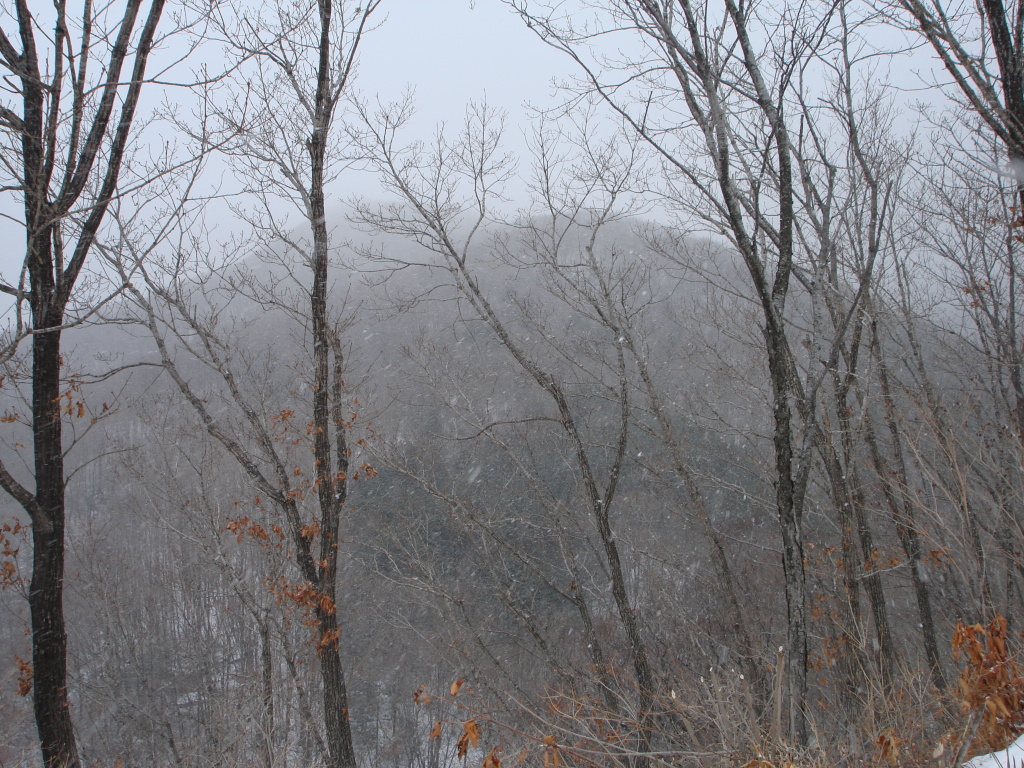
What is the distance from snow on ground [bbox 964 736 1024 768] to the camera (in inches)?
87.4

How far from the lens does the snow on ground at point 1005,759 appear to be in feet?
7.29

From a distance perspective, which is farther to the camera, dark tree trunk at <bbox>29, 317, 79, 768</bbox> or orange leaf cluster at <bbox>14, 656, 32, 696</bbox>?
orange leaf cluster at <bbox>14, 656, 32, 696</bbox>

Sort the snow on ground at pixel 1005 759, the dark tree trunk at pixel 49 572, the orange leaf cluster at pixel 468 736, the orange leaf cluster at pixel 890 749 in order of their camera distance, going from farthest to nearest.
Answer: the dark tree trunk at pixel 49 572, the orange leaf cluster at pixel 468 736, the orange leaf cluster at pixel 890 749, the snow on ground at pixel 1005 759

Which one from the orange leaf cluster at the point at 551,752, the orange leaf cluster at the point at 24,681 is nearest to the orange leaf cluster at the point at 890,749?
the orange leaf cluster at the point at 551,752

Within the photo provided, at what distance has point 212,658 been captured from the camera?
55.5 feet

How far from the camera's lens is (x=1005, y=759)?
233 centimetres

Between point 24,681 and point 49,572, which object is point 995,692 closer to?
point 49,572

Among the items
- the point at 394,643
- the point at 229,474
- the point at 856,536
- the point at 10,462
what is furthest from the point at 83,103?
the point at 10,462

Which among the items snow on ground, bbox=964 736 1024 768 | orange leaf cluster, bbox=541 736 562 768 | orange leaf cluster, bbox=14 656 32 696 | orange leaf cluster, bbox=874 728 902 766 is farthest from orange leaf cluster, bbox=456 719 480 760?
orange leaf cluster, bbox=14 656 32 696

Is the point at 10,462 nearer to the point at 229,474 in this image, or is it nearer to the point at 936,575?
the point at 229,474

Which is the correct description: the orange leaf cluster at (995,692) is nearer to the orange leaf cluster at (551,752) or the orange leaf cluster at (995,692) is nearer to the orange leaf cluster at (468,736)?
the orange leaf cluster at (551,752)

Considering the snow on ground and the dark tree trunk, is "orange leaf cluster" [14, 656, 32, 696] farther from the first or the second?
the snow on ground

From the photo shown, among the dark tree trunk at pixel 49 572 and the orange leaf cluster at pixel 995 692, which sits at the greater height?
the dark tree trunk at pixel 49 572

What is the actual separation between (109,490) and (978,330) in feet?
97.5
